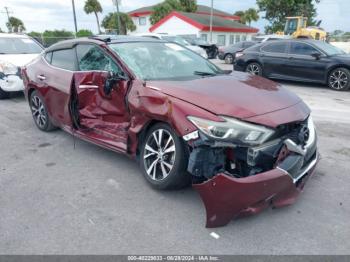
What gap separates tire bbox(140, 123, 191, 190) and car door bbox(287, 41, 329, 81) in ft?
26.2

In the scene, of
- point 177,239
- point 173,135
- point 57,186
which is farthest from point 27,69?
point 177,239

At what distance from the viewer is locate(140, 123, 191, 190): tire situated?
3.19 metres

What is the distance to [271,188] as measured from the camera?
270cm

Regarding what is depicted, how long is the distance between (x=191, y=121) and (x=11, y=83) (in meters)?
6.51

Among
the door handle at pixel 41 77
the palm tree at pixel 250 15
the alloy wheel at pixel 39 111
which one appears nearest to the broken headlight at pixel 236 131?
the door handle at pixel 41 77

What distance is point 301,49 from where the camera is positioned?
10305mm

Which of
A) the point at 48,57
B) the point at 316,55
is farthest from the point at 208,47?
the point at 48,57

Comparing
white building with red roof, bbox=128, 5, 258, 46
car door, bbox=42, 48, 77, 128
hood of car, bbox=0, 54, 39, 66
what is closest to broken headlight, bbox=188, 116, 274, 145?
car door, bbox=42, 48, 77, 128

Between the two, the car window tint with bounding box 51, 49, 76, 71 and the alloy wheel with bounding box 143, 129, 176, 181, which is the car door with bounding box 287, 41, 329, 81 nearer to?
the car window tint with bounding box 51, 49, 76, 71

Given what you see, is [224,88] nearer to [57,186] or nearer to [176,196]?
[176,196]

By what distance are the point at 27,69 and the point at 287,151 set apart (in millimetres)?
4846

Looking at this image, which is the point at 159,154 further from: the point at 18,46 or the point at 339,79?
the point at 339,79

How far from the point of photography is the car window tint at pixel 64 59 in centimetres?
479

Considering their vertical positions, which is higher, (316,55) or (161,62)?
(161,62)
